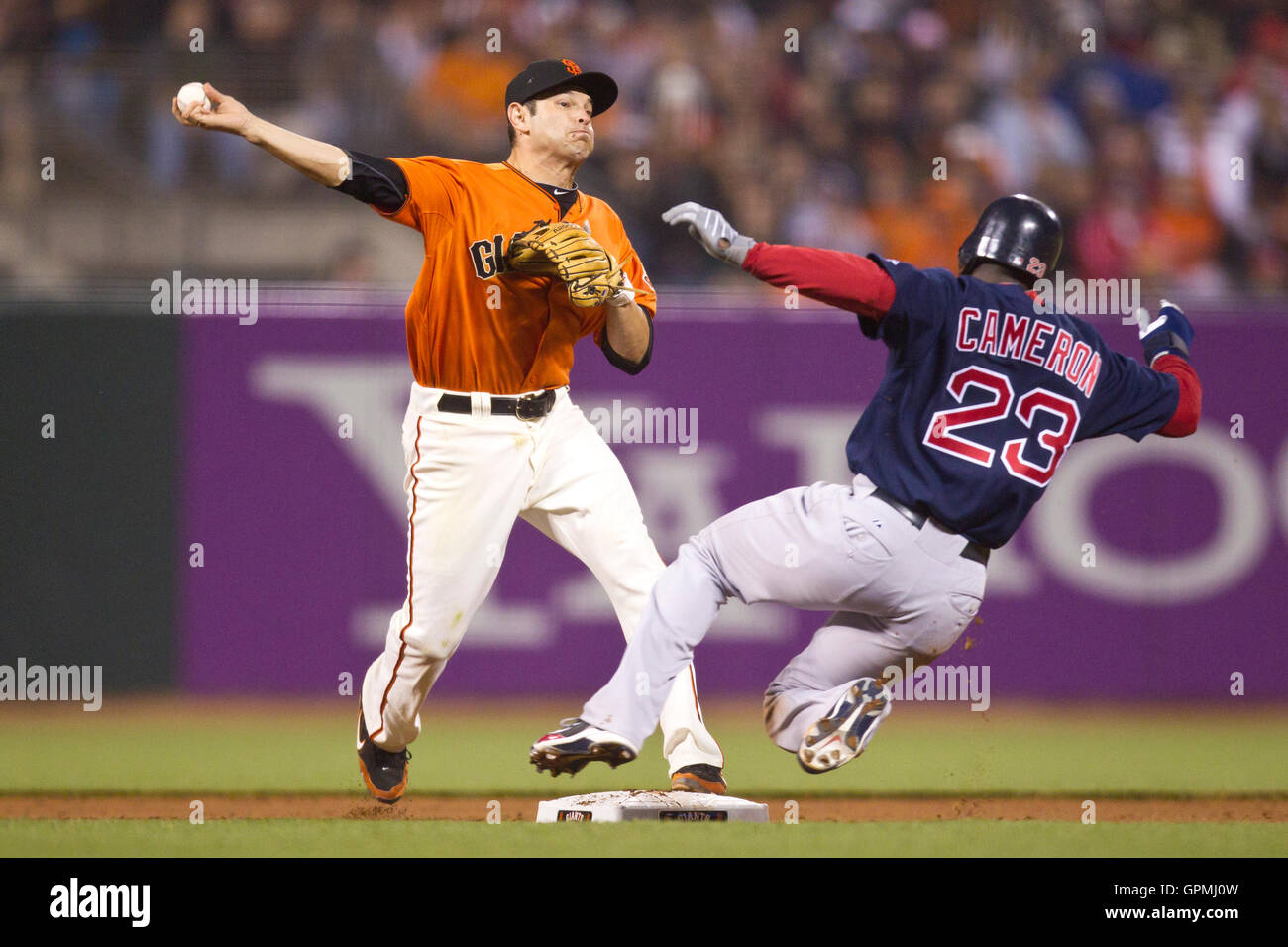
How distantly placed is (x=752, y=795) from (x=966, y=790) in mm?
842

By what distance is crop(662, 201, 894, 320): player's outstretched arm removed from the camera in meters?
3.82

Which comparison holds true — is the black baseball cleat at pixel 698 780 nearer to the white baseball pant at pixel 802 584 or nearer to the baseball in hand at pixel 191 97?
the white baseball pant at pixel 802 584

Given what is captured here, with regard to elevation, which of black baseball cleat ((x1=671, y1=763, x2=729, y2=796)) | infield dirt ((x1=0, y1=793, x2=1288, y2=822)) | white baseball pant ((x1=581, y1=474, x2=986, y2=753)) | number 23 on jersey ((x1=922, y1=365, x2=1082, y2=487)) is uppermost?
number 23 on jersey ((x1=922, y1=365, x2=1082, y2=487))

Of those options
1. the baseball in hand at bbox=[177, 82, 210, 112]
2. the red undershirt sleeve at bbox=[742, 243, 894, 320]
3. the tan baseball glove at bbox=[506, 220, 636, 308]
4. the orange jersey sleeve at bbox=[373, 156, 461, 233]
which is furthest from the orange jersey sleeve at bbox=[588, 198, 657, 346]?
the baseball in hand at bbox=[177, 82, 210, 112]

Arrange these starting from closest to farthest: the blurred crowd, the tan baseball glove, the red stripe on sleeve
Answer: the tan baseball glove → the red stripe on sleeve → the blurred crowd

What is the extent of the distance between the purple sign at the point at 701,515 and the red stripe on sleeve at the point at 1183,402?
2.90 m

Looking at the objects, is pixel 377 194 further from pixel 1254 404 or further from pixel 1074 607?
pixel 1254 404

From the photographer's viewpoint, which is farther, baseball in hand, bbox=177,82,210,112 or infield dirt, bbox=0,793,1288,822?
infield dirt, bbox=0,793,1288,822

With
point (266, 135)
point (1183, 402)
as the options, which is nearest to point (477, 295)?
point (266, 135)

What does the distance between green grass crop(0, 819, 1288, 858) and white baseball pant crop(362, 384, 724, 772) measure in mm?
584

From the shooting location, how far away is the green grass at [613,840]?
3.89m

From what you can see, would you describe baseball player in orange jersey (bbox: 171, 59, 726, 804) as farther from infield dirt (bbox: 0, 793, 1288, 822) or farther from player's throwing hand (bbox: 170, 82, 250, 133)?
player's throwing hand (bbox: 170, 82, 250, 133)

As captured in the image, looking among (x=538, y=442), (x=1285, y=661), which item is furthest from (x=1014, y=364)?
(x=1285, y=661)

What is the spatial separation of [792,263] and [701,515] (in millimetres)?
3882
